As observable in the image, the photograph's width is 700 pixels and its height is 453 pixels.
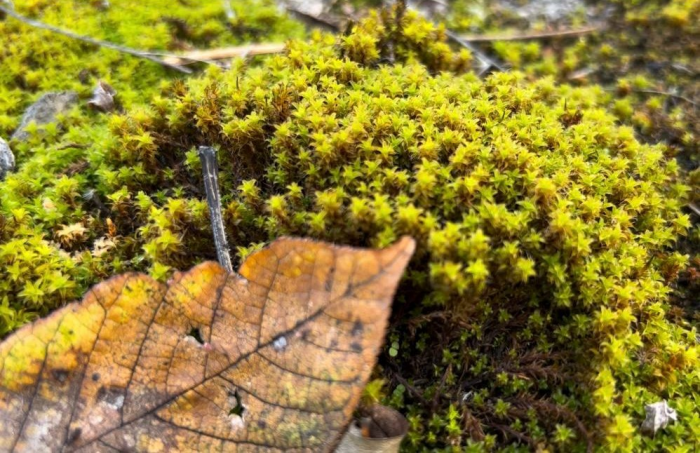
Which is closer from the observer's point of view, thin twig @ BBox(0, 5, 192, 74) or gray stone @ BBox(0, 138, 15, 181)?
gray stone @ BBox(0, 138, 15, 181)

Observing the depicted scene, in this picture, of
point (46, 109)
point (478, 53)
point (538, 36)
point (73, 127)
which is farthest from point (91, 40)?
point (538, 36)

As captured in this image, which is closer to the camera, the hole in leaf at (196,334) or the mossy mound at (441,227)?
the hole in leaf at (196,334)

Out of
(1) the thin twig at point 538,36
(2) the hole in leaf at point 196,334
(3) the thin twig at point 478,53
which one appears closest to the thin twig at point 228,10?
(3) the thin twig at point 478,53

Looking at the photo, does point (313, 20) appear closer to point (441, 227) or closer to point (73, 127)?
point (73, 127)

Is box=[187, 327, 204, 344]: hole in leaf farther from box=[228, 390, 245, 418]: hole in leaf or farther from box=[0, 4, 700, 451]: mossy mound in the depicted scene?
box=[0, 4, 700, 451]: mossy mound

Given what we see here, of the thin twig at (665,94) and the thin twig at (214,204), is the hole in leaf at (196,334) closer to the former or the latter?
the thin twig at (214,204)

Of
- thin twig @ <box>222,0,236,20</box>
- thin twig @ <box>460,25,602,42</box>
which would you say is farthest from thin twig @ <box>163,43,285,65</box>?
thin twig @ <box>460,25,602,42</box>

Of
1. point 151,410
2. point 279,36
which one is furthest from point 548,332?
point 279,36
